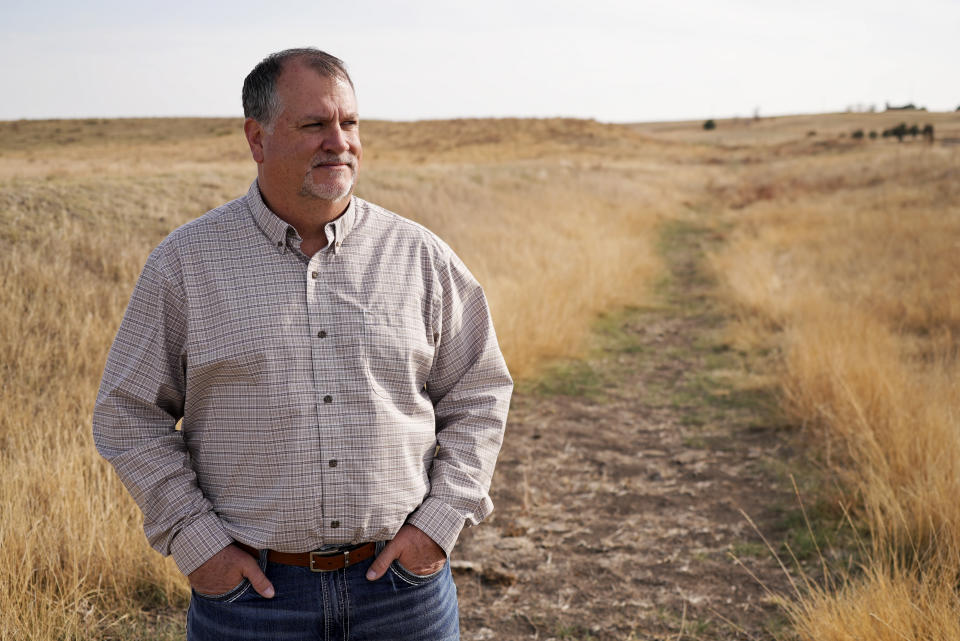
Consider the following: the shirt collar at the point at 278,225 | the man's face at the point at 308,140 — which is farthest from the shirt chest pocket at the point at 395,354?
the man's face at the point at 308,140

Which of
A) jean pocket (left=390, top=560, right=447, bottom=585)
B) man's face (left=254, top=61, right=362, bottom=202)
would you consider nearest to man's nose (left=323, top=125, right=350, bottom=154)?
man's face (left=254, top=61, right=362, bottom=202)

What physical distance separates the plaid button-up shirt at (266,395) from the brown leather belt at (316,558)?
0.04 m

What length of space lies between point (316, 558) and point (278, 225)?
82 centimetres

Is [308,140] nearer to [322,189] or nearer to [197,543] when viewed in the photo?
[322,189]

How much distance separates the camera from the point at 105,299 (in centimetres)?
583

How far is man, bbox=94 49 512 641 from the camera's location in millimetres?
1791

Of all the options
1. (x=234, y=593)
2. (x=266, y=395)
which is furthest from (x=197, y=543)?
(x=266, y=395)

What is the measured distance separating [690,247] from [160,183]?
10.3 metres

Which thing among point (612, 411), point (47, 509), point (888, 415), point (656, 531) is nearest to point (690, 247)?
point (612, 411)

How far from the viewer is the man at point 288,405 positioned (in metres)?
1.79

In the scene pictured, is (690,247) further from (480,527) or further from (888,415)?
(480,527)

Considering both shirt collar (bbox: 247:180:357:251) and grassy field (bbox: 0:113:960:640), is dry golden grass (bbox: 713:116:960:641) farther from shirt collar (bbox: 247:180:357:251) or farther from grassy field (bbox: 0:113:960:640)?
shirt collar (bbox: 247:180:357:251)

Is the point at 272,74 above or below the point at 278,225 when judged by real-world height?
above

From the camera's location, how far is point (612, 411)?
6.34 m
